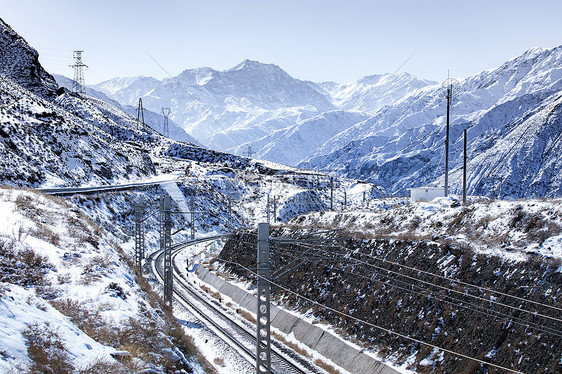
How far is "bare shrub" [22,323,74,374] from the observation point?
32.2ft

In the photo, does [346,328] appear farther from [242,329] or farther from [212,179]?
[212,179]

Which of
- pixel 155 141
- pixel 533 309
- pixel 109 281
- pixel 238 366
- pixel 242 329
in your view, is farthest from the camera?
pixel 155 141

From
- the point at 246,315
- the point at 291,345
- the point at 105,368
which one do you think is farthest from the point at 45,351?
the point at 246,315

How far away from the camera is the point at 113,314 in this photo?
16.3m

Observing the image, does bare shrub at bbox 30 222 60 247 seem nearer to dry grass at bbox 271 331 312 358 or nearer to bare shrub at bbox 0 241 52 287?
bare shrub at bbox 0 241 52 287

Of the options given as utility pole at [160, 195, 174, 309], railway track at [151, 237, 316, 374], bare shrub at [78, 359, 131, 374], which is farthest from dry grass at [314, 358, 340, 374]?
bare shrub at [78, 359, 131, 374]

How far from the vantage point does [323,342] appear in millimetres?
25656

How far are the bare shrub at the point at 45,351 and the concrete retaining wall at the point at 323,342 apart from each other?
47.8 ft

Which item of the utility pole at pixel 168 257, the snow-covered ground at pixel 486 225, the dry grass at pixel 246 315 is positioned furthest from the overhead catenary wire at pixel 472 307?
the utility pole at pixel 168 257

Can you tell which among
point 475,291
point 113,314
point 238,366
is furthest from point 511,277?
point 113,314

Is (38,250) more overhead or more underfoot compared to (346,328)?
more overhead

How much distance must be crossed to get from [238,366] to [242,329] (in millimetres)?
5869

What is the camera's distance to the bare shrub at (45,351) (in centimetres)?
982

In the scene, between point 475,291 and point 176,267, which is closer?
point 475,291
